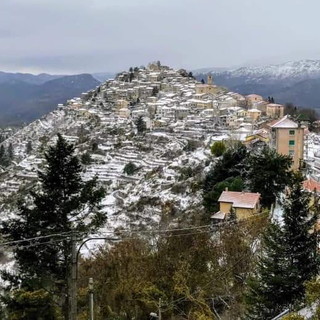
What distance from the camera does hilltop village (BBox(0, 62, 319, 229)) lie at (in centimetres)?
3388

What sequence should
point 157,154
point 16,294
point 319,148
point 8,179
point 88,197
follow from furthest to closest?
point 8,179 < point 157,154 < point 319,148 < point 88,197 < point 16,294

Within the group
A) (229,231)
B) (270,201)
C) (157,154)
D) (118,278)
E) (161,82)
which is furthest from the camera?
(161,82)

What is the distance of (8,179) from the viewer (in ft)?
204

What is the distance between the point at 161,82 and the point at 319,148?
62857 mm

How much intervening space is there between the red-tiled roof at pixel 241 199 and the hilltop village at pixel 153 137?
0.12 meters

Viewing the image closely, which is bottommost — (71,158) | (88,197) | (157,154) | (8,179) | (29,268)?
(8,179)

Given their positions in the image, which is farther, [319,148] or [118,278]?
[319,148]

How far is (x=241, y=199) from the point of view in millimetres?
24172

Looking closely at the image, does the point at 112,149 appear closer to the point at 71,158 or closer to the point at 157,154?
the point at 157,154

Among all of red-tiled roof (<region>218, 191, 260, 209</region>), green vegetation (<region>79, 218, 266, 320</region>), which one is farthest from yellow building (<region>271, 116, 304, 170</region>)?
green vegetation (<region>79, 218, 266, 320</region>)

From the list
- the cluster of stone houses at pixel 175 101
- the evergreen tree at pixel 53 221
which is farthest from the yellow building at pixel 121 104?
the evergreen tree at pixel 53 221

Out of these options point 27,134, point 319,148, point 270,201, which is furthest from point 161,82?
point 270,201

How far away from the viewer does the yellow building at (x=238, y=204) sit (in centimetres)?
2362

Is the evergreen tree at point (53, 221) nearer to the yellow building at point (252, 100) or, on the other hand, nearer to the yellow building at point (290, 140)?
the yellow building at point (290, 140)
